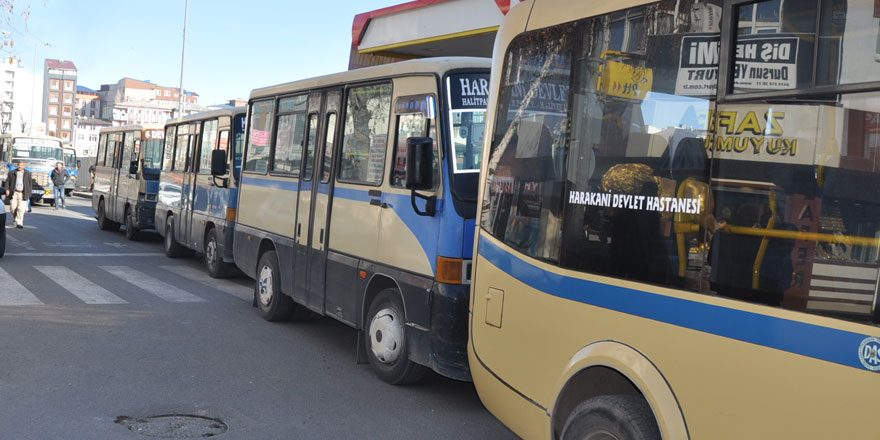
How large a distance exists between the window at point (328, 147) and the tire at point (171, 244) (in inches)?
369

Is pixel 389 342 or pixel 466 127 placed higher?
pixel 466 127

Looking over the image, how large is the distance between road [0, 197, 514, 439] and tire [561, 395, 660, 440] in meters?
2.22

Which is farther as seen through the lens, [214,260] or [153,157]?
[153,157]

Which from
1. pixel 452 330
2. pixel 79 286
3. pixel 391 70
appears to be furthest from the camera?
pixel 79 286

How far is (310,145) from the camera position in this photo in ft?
32.3

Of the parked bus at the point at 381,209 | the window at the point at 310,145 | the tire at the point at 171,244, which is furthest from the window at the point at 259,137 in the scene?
the tire at the point at 171,244

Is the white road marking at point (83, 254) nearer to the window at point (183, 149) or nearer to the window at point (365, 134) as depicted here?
the window at point (183, 149)

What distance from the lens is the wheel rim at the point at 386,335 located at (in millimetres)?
7688

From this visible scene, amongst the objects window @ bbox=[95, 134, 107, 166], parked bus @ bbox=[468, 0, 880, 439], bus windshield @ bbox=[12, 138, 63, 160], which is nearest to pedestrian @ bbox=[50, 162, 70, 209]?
bus windshield @ bbox=[12, 138, 63, 160]

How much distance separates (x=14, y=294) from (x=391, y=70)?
6.95 meters

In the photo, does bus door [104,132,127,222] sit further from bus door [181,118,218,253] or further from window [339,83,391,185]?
window [339,83,391,185]

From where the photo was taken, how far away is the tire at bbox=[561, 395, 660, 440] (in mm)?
3998

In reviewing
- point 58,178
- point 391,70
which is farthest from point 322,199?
point 58,178

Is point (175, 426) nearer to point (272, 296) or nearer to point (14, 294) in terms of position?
point (272, 296)
